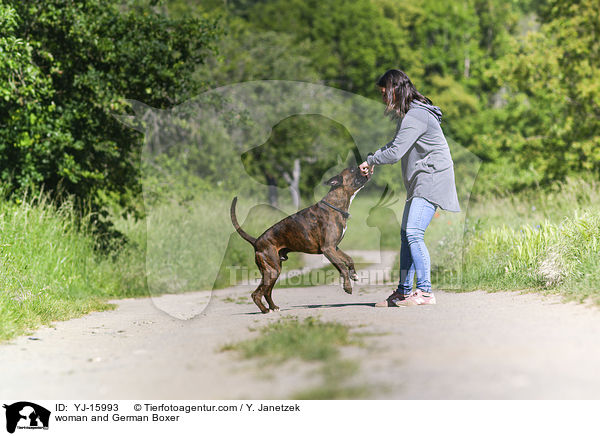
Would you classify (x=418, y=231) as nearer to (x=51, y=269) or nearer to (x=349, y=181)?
(x=349, y=181)

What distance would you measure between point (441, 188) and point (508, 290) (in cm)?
185

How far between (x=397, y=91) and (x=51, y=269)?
5.71 m

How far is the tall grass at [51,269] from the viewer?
25.0ft

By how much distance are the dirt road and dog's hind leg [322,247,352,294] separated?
30 centimetres

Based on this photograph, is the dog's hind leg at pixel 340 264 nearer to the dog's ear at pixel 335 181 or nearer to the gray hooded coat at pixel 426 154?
the dog's ear at pixel 335 181

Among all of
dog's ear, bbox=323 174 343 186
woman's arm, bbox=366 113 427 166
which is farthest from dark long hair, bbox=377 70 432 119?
dog's ear, bbox=323 174 343 186

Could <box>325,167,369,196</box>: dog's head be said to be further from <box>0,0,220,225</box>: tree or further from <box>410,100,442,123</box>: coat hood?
<box>0,0,220,225</box>: tree

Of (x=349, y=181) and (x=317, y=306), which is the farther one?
(x=317, y=306)

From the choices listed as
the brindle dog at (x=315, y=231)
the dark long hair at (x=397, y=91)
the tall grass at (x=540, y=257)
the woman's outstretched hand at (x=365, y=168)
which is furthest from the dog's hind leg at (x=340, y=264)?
the tall grass at (x=540, y=257)
